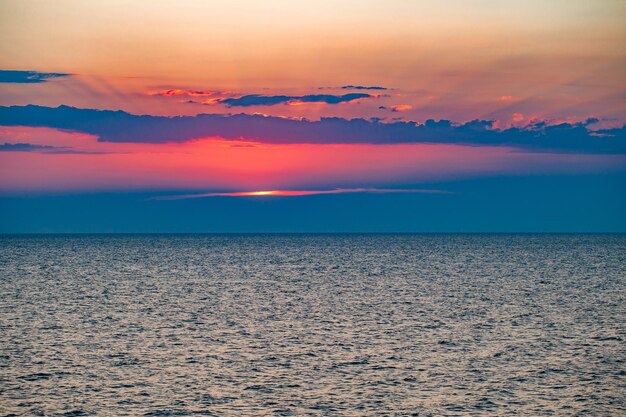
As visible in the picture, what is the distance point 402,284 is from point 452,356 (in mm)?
49380

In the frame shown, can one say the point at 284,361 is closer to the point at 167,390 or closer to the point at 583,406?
the point at 167,390

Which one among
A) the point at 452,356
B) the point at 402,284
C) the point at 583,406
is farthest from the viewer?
the point at 402,284

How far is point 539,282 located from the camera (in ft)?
294

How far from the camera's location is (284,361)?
115 ft

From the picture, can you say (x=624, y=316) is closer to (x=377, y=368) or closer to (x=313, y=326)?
(x=313, y=326)

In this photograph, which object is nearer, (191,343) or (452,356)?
(452,356)

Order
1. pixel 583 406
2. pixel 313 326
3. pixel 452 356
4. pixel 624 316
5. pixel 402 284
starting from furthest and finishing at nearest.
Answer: pixel 402 284 → pixel 624 316 → pixel 313 326 → pixel 452 356 → pixel 583 406

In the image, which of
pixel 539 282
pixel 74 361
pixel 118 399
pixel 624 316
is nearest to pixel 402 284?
pixel 539 282

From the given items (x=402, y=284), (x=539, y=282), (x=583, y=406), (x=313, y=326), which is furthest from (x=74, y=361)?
(x=539, y=282)

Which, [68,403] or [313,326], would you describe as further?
[313,326]

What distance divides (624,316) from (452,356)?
876 inches

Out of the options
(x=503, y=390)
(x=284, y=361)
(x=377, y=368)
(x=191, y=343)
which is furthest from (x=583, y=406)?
(x=191, y=343)

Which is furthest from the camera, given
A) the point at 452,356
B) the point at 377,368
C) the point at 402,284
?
the point at 402,284

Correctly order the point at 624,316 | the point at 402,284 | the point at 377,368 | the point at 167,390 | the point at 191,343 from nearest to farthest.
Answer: the point at 167,390, the point at 377,368, the point at 191,343, the point at 624,316, the point at 402,284
